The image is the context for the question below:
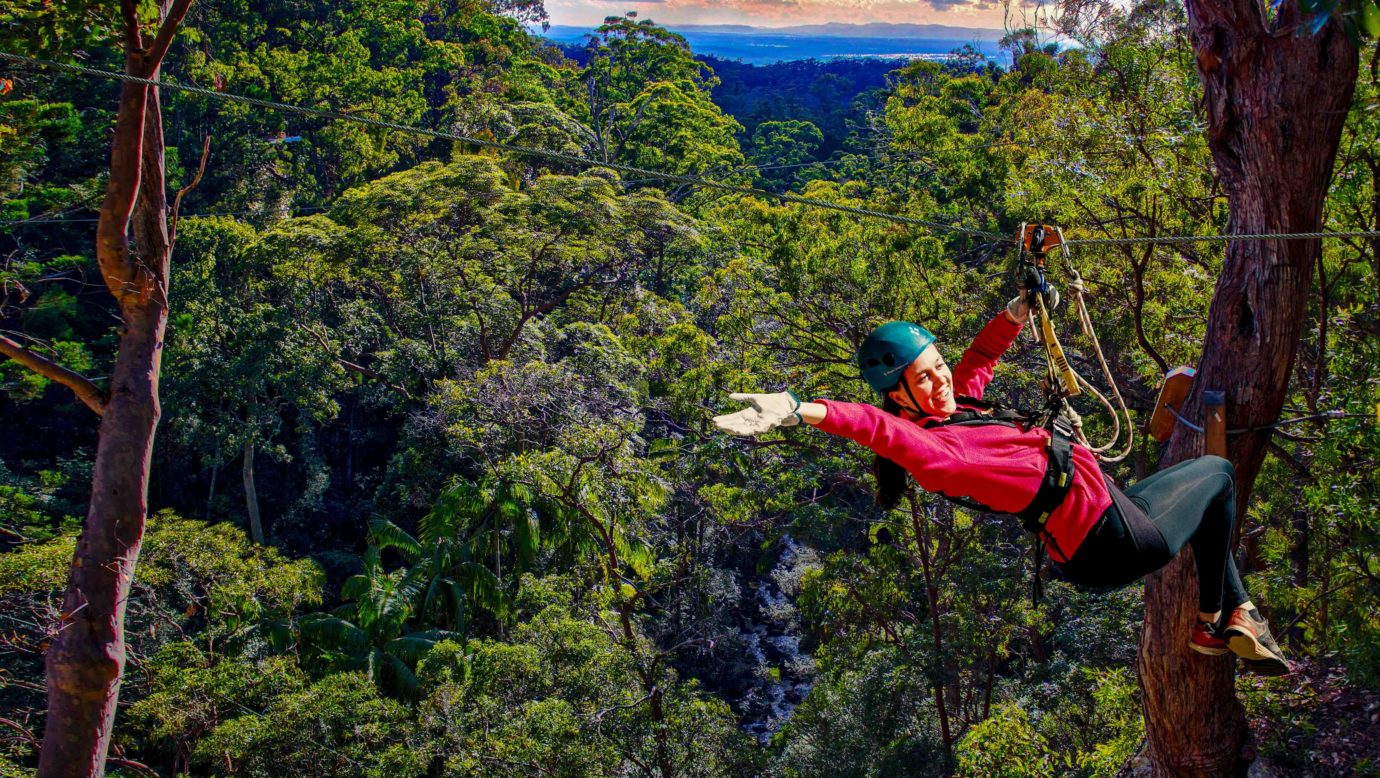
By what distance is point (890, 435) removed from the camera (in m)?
2.28

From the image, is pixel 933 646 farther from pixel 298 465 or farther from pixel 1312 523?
pixel 298 465

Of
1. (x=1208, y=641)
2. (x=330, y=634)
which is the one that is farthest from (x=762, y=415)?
(x=330, y=634)

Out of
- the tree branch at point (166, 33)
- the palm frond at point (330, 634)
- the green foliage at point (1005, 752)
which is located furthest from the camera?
the palm frond at point (330, 634)

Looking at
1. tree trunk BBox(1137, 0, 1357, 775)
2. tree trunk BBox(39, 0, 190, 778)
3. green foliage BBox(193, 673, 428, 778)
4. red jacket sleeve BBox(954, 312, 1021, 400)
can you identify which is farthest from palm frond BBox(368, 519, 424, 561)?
red jacket sleeve BBox(954, 312, 1021, 400)

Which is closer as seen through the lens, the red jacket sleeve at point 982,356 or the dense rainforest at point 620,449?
the red jacket sleeve at point 982,356

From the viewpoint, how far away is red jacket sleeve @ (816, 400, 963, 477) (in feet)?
7.30

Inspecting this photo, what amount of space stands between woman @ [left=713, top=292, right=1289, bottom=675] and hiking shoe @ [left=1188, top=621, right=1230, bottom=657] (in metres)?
0.09

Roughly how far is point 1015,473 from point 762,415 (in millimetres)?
839

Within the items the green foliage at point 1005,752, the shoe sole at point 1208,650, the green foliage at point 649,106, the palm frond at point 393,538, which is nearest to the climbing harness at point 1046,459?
the shoe sole at point 1208,650

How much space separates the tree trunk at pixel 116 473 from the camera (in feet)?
14.6

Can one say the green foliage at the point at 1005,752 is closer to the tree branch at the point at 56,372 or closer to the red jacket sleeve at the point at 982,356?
the red jacket sleeve at the point at 982,356

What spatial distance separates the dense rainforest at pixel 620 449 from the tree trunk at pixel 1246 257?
0.07 m

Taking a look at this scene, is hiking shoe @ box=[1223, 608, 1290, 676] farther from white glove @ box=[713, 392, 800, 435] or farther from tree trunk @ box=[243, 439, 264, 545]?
→ tree trunk @ box=[243, 439, 264, 545]

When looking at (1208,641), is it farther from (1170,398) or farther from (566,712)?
(566,712)
